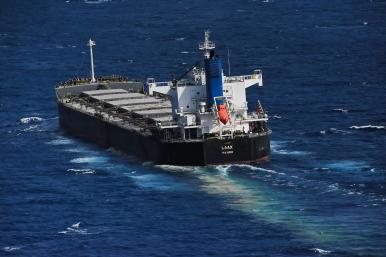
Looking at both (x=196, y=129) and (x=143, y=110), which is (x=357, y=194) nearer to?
(x=196, y=129)

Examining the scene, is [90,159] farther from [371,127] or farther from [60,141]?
[371,127]

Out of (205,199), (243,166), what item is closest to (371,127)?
(243,166)

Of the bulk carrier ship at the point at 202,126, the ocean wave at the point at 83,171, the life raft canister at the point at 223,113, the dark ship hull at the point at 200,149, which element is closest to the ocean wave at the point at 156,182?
the dark ship hull at the point at 200,149

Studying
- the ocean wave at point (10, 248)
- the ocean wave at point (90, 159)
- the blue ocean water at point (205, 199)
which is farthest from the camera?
the ocean wave at point (90, 159)

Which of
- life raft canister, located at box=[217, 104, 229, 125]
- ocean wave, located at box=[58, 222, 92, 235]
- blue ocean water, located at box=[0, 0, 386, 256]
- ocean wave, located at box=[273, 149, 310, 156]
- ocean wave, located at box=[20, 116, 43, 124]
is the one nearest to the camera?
blue ocean water, located at box=[0, 0, 386, 256]

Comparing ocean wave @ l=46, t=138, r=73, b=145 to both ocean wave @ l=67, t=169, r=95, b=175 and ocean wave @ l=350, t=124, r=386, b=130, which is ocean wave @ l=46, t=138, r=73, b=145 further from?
ocean wave @ l=350, t=124, r=386, b=130

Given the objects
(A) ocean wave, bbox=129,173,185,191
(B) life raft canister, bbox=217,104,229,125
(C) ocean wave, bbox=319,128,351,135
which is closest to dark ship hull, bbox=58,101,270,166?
(B) life raft canister, bbox=217,104,229,125

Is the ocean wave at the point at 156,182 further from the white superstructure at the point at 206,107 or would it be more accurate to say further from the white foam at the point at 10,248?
the white foam at the point at 10,248

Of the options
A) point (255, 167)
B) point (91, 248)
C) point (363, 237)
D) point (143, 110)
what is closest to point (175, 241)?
point (91, 248)
